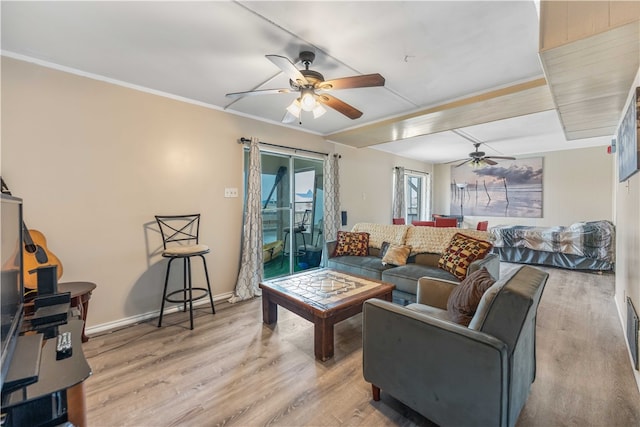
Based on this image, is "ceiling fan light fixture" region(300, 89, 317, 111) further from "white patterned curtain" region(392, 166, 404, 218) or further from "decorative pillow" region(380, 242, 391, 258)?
"white patterned curtain" region(392, 166, 404, 218)

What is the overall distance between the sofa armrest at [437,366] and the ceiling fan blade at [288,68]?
1.69m

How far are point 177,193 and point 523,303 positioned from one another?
3.23m

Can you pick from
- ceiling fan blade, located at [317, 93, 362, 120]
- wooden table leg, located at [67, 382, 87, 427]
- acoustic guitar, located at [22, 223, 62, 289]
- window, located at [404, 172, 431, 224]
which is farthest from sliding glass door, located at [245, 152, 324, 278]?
window, located at [404, 172, 431, 224]

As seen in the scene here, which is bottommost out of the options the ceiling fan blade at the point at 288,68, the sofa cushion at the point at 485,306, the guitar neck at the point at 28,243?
the sofa cushion at the point at 485,306

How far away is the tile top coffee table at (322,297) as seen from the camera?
83.8 inches

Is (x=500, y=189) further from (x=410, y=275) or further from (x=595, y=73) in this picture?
(x=595, y=73)

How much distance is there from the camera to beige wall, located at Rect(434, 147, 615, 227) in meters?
5.65

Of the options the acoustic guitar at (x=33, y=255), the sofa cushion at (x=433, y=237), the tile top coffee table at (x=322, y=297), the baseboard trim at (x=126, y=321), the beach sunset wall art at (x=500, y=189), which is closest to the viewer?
the acoustic guitar at (x=33, y=255)

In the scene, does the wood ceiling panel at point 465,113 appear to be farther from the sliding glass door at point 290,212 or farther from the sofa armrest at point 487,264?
the sofa armrest at point 487,264

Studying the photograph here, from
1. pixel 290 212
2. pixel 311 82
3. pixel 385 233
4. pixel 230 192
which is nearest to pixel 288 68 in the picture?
pixel 311 82

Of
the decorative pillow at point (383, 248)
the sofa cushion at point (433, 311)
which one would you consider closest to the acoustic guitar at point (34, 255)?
the sofa cushion at point (433, 311)

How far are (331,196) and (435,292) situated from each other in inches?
111

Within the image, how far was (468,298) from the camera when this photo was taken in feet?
5.27

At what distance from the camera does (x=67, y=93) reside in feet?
8.00
